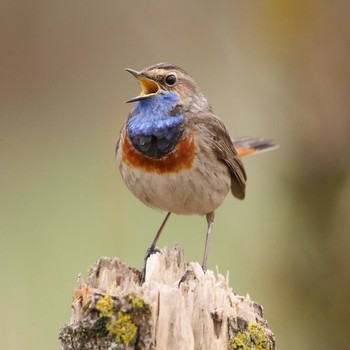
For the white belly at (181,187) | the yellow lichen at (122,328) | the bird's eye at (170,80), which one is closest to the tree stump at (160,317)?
the yellow lichen at (122,328)

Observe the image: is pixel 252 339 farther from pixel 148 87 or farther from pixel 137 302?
pixel 148 87

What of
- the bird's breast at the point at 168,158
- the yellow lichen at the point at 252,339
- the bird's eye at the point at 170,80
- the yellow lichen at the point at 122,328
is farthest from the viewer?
the bird's eye at the point at 170,80

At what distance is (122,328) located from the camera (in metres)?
3.53

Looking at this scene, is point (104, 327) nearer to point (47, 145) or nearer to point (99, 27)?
point (99, 27)

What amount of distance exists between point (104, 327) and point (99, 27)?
17.0 ft

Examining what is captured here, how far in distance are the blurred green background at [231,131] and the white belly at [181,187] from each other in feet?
1.23

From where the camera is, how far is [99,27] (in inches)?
329

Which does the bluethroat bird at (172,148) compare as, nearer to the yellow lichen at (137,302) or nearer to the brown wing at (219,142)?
the brown wing at (219,142)

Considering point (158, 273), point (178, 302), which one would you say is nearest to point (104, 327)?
point (178, 302)

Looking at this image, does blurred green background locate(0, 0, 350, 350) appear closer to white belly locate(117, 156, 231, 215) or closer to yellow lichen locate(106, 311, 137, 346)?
white belly locate(117, 156, 231, 215)

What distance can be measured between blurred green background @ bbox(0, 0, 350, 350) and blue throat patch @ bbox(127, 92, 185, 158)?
60 cm

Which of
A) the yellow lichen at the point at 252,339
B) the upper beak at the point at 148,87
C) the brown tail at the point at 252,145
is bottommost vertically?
the yellow lichen at the point at 252,339

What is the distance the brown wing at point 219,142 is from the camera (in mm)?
5520

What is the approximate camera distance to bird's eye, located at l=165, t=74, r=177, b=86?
215 inches
